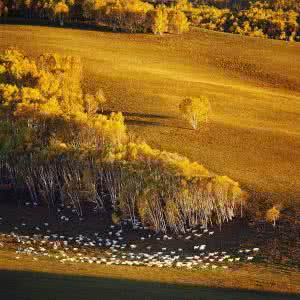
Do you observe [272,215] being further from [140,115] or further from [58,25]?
[58,25]

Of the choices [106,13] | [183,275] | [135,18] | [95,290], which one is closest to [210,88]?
[135,18]

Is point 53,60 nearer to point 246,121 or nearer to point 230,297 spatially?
point 246,121

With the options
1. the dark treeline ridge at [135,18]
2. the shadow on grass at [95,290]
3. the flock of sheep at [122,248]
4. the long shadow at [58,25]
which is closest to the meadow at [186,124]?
the shadow on grass at [95,290]

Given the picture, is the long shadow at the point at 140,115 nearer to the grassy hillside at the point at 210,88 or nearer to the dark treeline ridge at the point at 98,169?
the grassy hillside at the point at 210,88

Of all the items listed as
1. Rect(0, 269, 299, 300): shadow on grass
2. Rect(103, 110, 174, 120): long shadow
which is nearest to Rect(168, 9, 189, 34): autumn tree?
Rect(103, 110, 174, 120): long shadow

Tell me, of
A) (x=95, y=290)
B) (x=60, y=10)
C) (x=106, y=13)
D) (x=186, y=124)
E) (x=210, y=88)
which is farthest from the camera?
(x=60, y=10)

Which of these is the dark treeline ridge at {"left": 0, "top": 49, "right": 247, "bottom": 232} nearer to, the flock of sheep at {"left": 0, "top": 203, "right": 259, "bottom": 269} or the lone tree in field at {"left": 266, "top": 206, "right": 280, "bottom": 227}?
the flock of sheep at {"left": 0, "top": 203, "right": 259, "bottom": 269}
